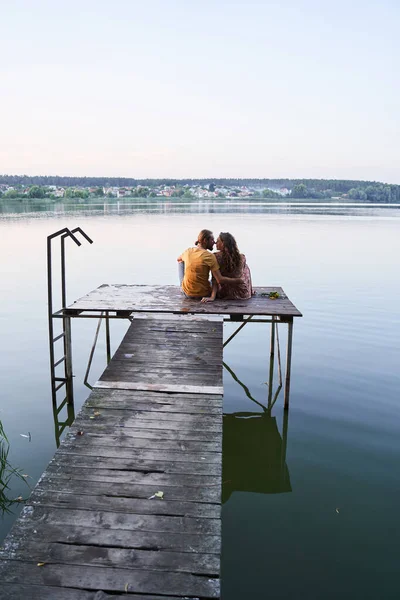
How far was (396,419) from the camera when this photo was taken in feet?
25.5

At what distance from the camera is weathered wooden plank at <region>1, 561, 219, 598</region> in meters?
3.33

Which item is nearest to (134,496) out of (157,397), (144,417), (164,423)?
(164,423)

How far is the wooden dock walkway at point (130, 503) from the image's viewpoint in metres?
3.40

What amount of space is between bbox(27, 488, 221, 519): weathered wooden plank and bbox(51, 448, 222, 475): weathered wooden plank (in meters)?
0.44

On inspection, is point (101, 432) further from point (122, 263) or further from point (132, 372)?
point (122, 263)

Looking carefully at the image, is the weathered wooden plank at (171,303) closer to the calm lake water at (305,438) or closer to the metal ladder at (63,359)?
the metal ladder at (63,359)

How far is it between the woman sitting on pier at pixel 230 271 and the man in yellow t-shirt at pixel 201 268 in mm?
90

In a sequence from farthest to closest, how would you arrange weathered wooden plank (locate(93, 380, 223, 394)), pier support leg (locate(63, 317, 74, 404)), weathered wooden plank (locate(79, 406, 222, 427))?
pier support leg (locate(63, 317, 74, 404)) → weathered wooden plank (locate(93, 380, 223, 394)) → weathered wooden plank (locate(79, 406, 222, 427))

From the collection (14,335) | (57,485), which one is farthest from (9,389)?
(57,485)

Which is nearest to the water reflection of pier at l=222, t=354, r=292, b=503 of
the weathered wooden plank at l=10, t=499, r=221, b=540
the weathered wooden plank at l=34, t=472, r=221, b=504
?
the weathered wooden plank at l=34, t=472, r=221, b=504

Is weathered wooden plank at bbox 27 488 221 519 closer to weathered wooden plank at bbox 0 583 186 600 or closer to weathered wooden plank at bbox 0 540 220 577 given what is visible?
weathered wooden plank at bbox 0 540 220 577

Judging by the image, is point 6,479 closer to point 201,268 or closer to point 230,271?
point 201,268

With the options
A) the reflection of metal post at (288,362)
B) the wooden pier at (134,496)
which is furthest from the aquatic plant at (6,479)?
the reflection of metal post at (288,362)

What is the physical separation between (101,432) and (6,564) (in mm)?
1836
